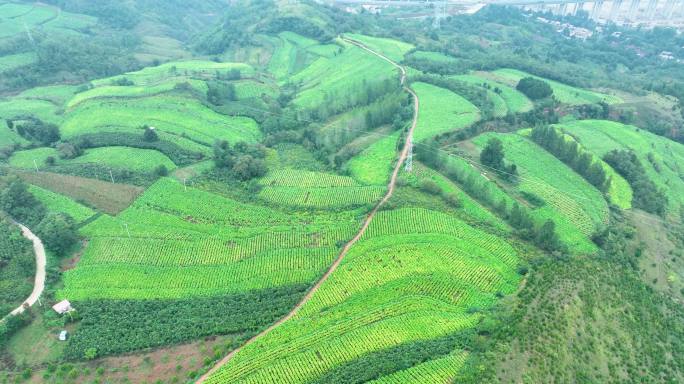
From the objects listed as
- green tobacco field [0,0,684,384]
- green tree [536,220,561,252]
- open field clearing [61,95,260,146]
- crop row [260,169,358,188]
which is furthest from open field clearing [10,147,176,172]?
green tree [536,220,561,252]

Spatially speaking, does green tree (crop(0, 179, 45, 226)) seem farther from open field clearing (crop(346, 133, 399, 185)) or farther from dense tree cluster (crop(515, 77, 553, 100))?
dense tree cluster (crop(515, 77, 553, 100))

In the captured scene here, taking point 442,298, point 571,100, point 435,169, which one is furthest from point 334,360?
point 571,100

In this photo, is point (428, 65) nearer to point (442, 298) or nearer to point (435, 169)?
point (435, 169)

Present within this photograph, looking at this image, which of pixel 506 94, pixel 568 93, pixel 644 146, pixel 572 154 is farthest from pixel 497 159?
pixel 568 93

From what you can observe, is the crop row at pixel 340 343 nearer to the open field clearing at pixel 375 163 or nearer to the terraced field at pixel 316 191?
the terraced field at pixel 316 191

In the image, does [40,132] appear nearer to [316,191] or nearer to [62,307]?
[62,307]

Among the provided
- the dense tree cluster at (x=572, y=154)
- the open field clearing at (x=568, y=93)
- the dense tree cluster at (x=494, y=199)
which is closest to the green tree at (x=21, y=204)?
the dense tree cluster at (x=494, y=199)
